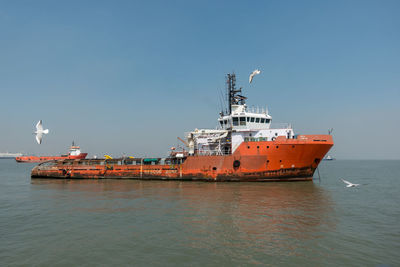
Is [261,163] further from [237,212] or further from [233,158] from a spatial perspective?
[237,212]

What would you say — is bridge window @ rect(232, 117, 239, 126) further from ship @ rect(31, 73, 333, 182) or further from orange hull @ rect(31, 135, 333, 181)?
orange hull @ rect(31, 135, 333, 181)

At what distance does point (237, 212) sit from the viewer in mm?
13375

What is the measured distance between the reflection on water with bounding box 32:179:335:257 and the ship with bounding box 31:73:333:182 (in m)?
3.19

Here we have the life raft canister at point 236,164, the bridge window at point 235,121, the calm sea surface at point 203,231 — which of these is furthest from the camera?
the bridge window at point 235,121

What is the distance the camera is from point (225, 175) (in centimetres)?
2489

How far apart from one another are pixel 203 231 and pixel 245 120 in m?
17.6

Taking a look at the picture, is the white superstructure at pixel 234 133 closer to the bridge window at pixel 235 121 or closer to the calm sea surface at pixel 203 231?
the bridge window at pixel 235 121

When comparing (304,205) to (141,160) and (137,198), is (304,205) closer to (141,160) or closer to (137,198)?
(137,198)

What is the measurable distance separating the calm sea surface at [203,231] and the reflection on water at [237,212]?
52 millimetres

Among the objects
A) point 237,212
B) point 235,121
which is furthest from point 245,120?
point 237,212

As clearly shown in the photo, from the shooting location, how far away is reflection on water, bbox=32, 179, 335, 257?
30.6 feet

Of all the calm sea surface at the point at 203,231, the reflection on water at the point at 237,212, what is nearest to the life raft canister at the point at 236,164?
the reflection on water at the point at 237,212

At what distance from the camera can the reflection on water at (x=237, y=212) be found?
30.6 ft

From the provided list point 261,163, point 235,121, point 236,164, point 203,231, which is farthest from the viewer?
point 235,121
